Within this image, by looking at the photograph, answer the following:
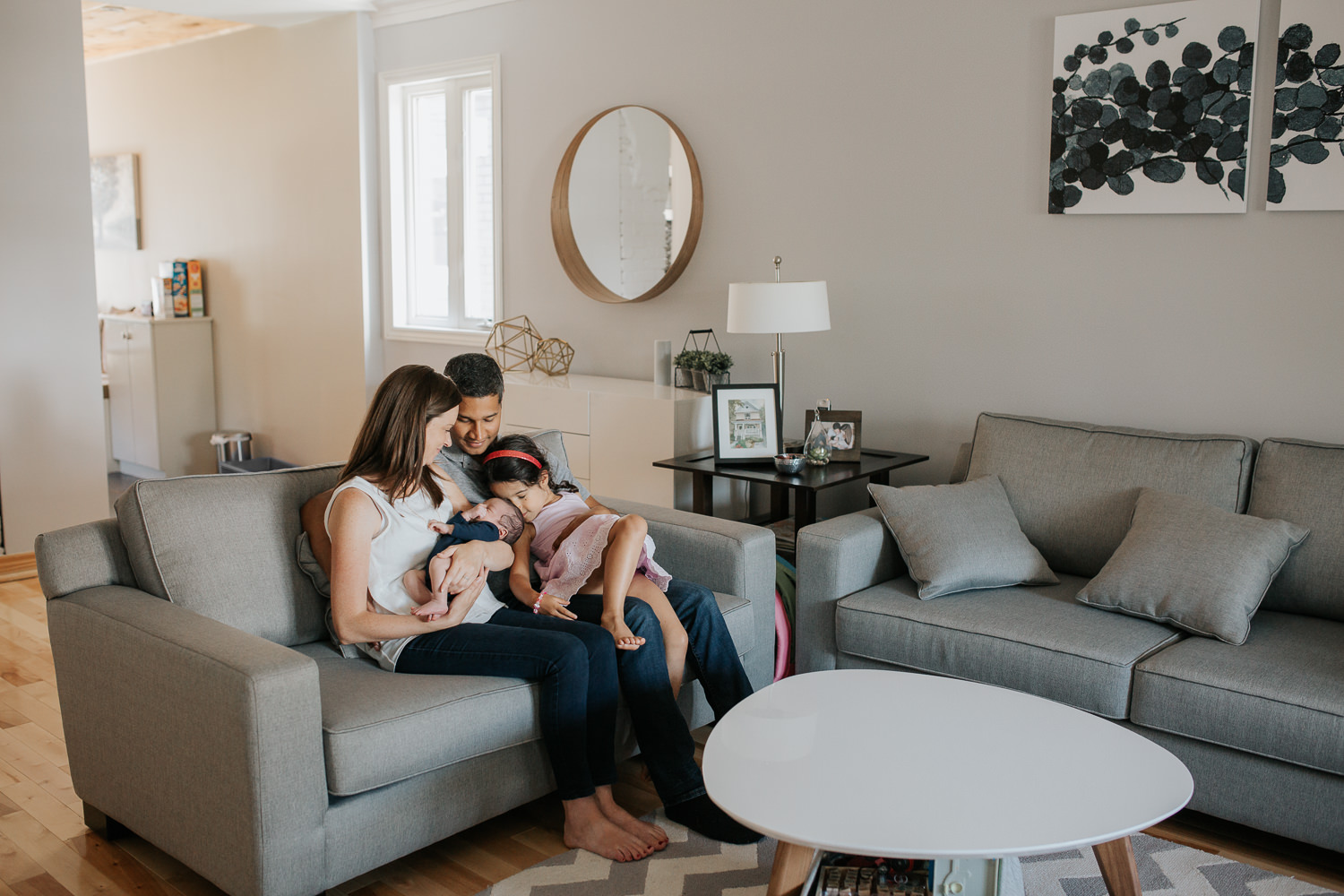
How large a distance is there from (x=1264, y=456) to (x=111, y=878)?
271cm

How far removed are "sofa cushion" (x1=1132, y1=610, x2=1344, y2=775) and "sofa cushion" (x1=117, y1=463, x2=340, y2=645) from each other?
5.75ft

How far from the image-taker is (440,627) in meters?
2.15

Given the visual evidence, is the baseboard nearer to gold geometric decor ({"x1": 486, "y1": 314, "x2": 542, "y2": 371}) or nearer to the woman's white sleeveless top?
gold geometric decor ({"x1": 486, "y1": 314, "x2": 542, "y2": 371})

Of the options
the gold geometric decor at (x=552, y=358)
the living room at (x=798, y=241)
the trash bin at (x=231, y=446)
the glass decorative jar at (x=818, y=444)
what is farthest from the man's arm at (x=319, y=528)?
the trash bin at (x=231, y=446)

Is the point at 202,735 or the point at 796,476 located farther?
the point at 796,476

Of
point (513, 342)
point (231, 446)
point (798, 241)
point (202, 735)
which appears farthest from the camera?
point (231, 446)

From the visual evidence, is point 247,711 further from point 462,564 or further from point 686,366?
point 686,366

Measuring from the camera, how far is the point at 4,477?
4219mm

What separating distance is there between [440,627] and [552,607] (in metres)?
0.26

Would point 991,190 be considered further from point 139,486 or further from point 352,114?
point 352,114

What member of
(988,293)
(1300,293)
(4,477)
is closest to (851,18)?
(988,293)

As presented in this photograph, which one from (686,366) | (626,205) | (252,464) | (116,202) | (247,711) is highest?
(116,202)

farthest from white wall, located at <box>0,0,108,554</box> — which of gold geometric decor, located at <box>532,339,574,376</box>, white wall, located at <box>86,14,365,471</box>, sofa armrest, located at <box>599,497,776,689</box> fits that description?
sofa armrest, located at <box>599,497,776,689</box>

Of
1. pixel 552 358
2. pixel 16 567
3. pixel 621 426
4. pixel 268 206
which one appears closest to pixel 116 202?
pixel 268 206
